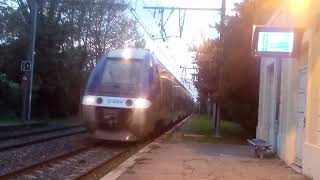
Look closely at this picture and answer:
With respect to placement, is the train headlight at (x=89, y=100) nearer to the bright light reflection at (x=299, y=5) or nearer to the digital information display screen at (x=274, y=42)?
the digital information display screen at (x=274, y=42)

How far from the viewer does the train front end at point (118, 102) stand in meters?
19.3

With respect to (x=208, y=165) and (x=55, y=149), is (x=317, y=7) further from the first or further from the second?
(x=55, y=149)

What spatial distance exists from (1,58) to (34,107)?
178 inches

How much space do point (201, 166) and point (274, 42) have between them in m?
3.57

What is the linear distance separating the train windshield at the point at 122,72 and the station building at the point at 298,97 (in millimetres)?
4517

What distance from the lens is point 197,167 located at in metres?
14.1

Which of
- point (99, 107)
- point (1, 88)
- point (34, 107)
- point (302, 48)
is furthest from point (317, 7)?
point (34, 107)

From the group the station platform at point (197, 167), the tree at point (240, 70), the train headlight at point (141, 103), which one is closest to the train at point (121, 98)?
the train headlight at point (141, 103)

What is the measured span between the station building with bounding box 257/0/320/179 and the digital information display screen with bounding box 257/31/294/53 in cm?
34

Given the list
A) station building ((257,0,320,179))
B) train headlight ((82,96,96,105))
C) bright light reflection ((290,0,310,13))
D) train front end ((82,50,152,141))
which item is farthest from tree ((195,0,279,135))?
bright light reflection ((290,0,310,13))

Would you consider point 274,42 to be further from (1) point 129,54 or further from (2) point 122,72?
(1) point 129,54

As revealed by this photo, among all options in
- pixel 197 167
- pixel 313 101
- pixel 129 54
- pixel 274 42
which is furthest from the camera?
pixel 129 54

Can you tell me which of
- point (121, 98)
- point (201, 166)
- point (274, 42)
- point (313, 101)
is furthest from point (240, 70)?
point (313, 101)

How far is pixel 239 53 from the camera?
26828mm
